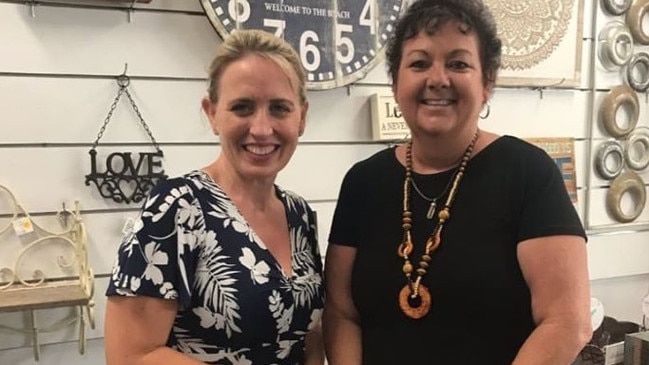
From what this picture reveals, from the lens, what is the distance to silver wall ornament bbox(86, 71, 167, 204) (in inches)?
65.5

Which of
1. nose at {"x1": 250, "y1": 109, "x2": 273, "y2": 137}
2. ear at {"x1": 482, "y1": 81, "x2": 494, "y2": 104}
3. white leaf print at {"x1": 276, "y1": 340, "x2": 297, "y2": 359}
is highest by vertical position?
ear at {"x1": 482, "y1": 81, "x2": 494, "y2": 104}

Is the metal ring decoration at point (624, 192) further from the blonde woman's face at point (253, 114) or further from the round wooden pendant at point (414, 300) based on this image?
the blonde woman's face at point (253, 114)

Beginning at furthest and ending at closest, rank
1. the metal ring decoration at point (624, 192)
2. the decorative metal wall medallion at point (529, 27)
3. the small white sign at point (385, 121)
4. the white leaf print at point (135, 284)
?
the metal ring decoration at point (624, 192) < the decorative metal wall medallion at point (529, 27) < the small white sign at point (385, 121) < the white leaf print at point (135, 284)

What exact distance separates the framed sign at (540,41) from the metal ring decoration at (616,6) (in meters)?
0.16

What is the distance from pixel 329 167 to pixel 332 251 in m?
0.74

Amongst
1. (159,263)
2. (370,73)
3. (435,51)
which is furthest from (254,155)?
(370,73)

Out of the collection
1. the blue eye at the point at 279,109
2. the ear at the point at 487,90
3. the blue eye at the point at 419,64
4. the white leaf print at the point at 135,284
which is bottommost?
the white leaf print at the point at 135,284

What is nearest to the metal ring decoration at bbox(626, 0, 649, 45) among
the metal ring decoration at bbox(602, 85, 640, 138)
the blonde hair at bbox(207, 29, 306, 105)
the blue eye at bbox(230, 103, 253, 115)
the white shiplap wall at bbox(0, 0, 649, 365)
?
the metal ring decoration at bbox(602, 85, 640, 138)

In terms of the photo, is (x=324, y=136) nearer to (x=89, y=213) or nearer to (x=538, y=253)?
(x=89, y=213)

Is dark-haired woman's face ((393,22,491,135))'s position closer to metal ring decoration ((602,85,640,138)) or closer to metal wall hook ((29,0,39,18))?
metal wall hook ((29,0,39,18))

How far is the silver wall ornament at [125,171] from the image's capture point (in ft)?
5.46

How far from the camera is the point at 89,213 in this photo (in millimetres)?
1681

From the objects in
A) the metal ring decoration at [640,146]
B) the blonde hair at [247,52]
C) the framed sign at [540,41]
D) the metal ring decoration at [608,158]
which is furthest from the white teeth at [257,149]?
the metal ring decoration at [640,146]

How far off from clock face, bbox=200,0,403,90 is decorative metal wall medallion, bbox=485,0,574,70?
0.46 m
